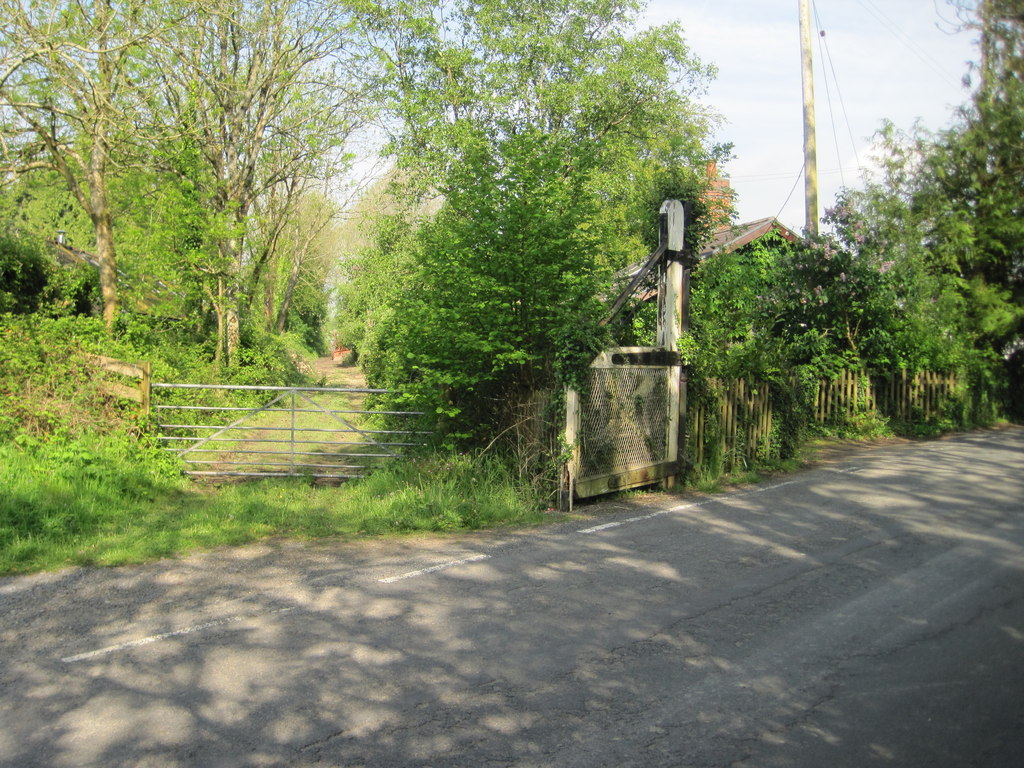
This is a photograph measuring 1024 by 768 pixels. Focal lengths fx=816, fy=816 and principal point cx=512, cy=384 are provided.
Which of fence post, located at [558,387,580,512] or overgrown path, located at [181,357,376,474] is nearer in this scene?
fence post, located at [558,387,580,512]

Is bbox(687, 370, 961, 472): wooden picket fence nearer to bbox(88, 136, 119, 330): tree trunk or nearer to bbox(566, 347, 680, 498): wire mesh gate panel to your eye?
bbox(566, 347, 680, 498): wire mesh gate panel

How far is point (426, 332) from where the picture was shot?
38.5ft

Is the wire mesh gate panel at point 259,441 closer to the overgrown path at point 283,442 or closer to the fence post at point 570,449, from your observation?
the overgrown path at point 283,442

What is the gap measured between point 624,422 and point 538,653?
653 centimetres

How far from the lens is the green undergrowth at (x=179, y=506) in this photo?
27.7 feet

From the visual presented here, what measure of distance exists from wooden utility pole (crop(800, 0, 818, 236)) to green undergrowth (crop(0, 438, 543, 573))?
503 inches

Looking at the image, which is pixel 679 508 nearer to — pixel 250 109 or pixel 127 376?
pixel 127 376

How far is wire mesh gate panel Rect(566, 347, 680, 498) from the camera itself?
10852 mm

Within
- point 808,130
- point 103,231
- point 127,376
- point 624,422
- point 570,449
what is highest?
point 808,130

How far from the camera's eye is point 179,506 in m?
11.1

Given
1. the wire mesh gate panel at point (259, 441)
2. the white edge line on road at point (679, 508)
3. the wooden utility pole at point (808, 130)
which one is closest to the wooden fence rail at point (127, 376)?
the wire mesh gate panel at point (259, 441)

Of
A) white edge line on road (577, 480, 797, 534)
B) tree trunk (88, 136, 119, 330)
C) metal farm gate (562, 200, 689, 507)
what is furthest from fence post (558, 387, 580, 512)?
tree trunk (88, 136, 119, 330)

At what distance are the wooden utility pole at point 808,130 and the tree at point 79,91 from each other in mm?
14485

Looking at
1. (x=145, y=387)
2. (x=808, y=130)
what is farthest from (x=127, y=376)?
(x=808, y=130)
